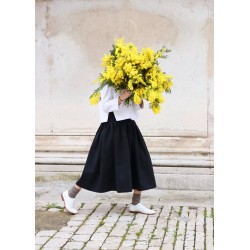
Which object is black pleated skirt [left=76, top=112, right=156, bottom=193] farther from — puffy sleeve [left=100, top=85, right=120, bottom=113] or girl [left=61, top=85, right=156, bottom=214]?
puffy sleeve [left=100, top=85, right=120, bottom=113]

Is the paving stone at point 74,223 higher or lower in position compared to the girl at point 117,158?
lower

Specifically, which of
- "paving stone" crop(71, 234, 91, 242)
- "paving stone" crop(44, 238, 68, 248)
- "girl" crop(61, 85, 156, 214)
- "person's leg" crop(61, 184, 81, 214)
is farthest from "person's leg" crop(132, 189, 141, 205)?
"paving stone" crop(44, 238, 68, 248)

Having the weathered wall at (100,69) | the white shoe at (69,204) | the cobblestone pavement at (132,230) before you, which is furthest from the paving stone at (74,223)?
the weathered wall at (100,69)

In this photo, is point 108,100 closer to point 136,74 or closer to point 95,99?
point 95,99

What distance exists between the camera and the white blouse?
530 centimetres

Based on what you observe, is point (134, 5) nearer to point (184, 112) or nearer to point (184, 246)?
point (184, 112)

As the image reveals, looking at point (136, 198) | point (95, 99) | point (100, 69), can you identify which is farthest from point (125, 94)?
point (100, 69)

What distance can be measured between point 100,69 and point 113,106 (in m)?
1.89

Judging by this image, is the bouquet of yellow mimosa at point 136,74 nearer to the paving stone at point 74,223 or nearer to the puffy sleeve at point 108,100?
the puffy sleeve at point 108,100

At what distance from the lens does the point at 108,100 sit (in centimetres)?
537

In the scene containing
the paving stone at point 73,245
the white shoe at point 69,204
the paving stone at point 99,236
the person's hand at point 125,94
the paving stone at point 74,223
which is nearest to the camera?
the paving stone at point 73,245

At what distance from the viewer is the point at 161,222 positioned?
5.19 metres

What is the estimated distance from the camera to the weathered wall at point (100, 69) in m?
6.79

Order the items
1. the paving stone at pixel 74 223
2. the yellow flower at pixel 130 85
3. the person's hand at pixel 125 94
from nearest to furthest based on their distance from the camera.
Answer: the yellow flower at pixel 130 85
the paving stone at pixel 74 223
the person's hand at pixel 125 94
